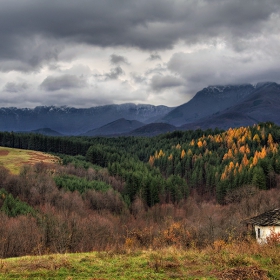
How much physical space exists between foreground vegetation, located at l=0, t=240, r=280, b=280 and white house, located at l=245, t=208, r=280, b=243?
12025 millimetres

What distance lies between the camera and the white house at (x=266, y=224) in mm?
32469

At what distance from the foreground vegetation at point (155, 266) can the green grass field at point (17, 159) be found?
11841 cm

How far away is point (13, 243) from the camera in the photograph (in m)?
38.1

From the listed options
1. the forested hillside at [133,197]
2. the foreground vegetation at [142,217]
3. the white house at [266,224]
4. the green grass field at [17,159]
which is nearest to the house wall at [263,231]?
the white house at [266,224]

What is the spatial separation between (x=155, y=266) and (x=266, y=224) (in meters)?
19.8

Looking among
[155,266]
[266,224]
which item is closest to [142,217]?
[266,224]

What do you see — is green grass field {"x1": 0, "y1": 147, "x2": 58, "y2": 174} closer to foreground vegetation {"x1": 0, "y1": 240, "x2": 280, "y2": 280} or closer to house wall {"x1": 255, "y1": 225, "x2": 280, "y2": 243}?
house wall {"x1": 255, "y1": 225, "x2": 280, "y2": 243}

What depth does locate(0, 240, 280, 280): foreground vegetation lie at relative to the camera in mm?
16656

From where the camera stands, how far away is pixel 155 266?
1836 centimetres

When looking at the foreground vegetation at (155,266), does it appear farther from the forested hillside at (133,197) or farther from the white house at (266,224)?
the forested hillside at (133,197)

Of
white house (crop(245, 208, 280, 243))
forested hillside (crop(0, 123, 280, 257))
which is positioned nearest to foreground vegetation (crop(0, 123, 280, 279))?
forested hillside (crop(0, 123, 280, 257))

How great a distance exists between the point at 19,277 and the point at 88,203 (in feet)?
286

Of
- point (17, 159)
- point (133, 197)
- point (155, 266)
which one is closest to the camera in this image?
point (155, 266)

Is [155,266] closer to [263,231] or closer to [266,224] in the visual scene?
[266,224]
